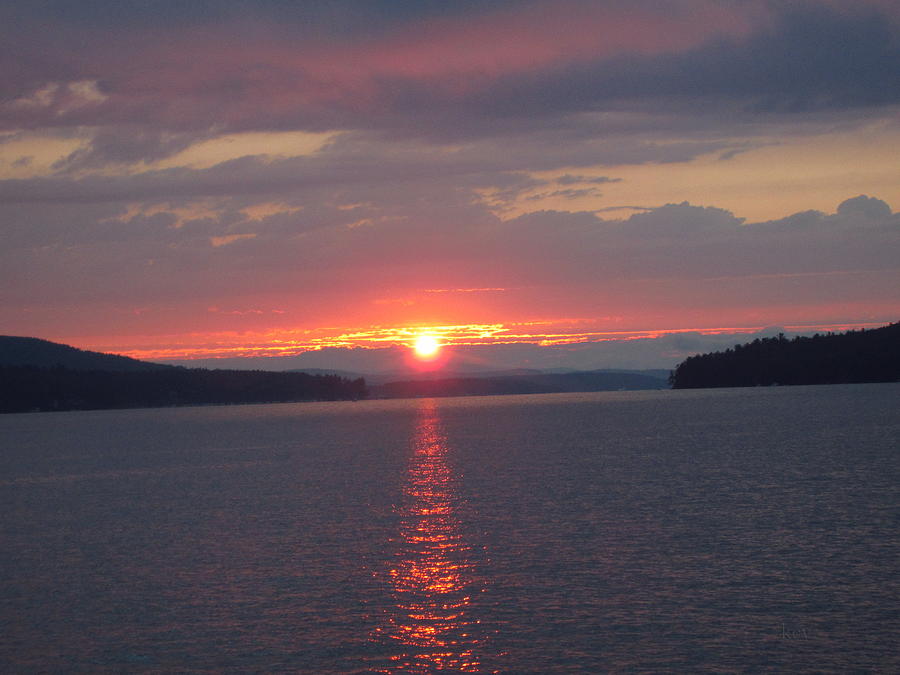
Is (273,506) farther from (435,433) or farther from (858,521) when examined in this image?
(435,433)

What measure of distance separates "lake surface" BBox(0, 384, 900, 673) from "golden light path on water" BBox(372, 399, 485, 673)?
13cm

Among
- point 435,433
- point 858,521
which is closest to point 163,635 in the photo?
point 858,521

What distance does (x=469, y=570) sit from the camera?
132 ft

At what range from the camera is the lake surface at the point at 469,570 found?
2917 centimetres

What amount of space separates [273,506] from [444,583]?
29.5m

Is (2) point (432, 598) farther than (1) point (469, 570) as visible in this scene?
No

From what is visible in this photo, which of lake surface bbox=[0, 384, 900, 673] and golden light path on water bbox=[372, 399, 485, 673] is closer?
golden light path on water bbox=[372, 399, 485, 673]

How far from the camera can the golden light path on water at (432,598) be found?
94.5 ft

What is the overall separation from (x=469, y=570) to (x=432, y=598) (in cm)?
479

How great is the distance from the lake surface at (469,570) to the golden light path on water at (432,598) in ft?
0.42

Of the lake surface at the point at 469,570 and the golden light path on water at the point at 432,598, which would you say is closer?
the golden light path on water at the point at 432,598

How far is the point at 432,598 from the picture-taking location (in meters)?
35.7

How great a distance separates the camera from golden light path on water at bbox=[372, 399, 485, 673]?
94.5ft

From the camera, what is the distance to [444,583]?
38188 millimetres
